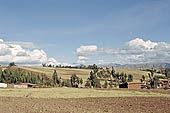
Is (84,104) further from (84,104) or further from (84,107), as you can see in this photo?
(84,107)

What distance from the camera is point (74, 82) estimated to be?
5896 inches

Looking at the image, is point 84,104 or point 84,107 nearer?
point 84,107

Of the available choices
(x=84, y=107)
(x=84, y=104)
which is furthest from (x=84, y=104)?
(x=84, y=107)

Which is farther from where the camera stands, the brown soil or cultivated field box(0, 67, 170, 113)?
cultivated field box(0, 67, 170, 113)

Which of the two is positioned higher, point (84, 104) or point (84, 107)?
point (84, 107)

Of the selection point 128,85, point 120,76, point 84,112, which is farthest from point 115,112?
point 120,76

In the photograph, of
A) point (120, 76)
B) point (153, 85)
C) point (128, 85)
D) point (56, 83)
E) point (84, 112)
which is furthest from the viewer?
point (120, 76)

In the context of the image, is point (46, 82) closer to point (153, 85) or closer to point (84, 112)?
point (153, 85)

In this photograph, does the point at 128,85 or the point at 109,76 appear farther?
the point at 109,76

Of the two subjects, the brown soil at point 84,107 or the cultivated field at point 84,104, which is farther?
the cultivated field at point 84,104

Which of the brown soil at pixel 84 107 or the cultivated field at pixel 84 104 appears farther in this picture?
the cultivated field at pixel 84 104

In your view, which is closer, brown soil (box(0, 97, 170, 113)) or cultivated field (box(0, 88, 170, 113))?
brown soil (box(0, 97, 170, 113))

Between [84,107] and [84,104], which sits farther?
[84,104]

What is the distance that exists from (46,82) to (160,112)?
125 m
